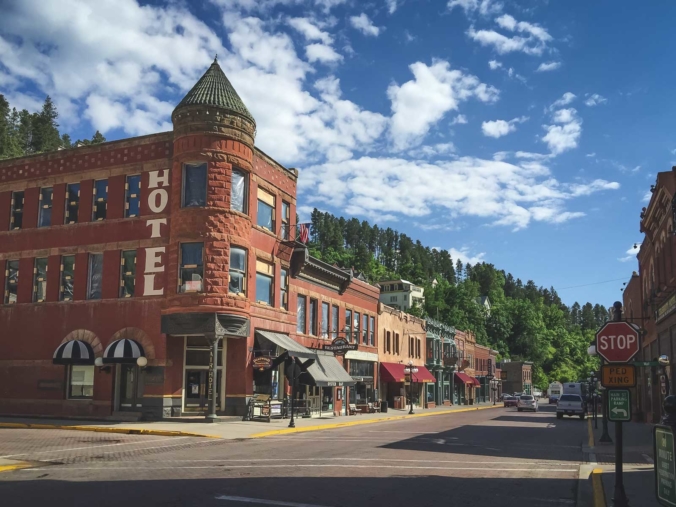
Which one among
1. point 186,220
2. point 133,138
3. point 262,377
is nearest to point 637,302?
point 262,377

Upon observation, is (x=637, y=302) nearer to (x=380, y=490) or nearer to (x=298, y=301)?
(x=298, y=301)

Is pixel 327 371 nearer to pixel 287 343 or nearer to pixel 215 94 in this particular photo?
pixel 287 343

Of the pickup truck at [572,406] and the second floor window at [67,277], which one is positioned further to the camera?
the pickup truck at [572,406]

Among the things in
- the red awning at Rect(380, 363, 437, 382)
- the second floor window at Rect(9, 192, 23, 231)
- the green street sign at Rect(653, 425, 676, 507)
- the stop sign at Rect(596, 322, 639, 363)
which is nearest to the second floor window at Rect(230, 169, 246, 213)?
the second floor window at Rect(9, 192, 23, 231)

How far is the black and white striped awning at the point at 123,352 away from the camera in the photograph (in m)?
28.8

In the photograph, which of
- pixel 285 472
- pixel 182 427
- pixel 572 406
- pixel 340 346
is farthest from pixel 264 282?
pixel 572 406

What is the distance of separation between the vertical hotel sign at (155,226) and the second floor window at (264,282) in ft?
16.1

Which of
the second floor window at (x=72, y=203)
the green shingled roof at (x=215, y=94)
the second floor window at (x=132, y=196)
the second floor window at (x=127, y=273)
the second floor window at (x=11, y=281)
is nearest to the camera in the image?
the green shingled roof at (x=215, y=94)

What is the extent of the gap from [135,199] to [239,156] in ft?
18.3

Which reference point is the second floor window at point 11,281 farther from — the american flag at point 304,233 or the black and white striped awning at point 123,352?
the american flag at point 304,233

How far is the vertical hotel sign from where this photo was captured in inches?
1187

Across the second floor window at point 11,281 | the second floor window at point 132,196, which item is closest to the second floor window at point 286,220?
the second floor window at point 132,196

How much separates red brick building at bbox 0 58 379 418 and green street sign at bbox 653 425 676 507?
24.0m

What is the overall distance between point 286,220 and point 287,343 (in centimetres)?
727
